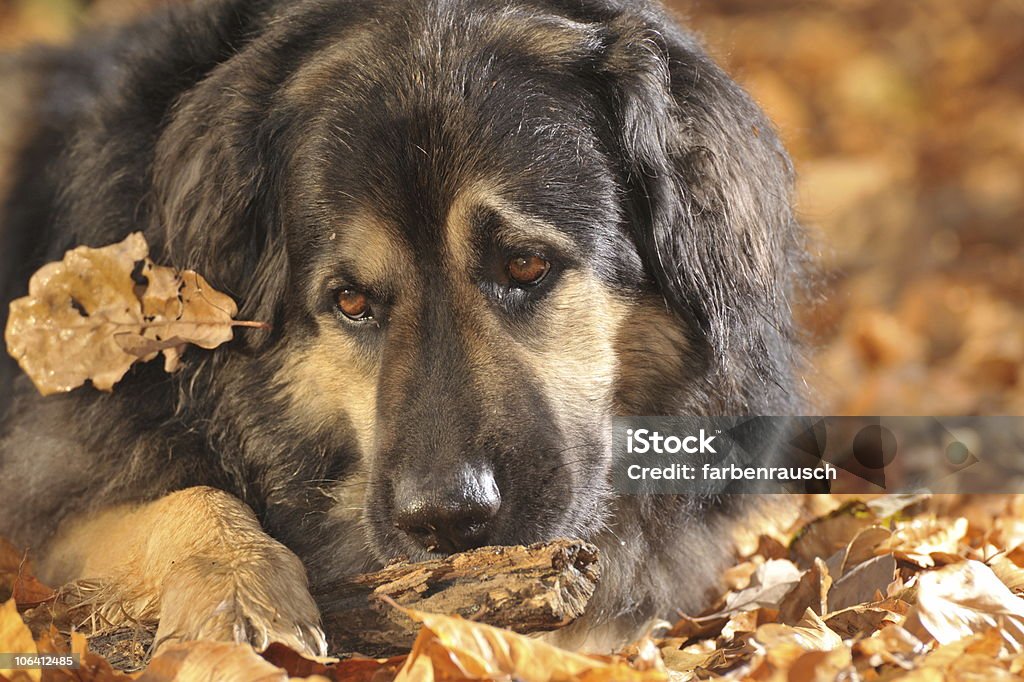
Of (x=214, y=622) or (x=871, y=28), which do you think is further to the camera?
(x=871, y=28)

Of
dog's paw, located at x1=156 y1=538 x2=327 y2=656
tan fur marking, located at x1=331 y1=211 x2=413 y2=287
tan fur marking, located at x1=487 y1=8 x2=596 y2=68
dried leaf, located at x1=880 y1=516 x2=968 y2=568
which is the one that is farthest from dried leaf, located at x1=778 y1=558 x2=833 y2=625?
tan fur marking, located at x1=487 y1=8 x2=596 y2=68

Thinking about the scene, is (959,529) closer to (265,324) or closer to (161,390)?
(265,324)

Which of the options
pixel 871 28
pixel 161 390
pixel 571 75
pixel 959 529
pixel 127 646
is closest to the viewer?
pixel 127 646

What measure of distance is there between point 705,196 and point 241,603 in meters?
1.53

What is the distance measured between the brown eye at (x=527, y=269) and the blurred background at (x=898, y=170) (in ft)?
3.91

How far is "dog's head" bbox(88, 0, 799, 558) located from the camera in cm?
271

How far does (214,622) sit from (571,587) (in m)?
0.73

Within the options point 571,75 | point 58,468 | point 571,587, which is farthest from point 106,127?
point 571,587

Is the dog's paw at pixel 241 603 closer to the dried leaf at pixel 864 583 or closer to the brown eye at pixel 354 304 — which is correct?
the brown eye at pixel 354 304

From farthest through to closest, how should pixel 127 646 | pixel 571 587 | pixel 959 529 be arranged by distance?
pixel 959 529, pixel 127 646, pixel 571 587

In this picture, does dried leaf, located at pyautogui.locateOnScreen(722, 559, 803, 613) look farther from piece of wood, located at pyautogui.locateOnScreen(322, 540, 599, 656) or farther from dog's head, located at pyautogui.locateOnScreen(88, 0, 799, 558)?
piece of wood, located at pyautogui.locateOnScreen(322, 540, 599, 656)

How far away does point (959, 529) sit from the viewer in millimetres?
3363

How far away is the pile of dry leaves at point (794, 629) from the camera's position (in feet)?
6.98

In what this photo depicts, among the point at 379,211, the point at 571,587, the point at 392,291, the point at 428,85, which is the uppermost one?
the point at 428,85
